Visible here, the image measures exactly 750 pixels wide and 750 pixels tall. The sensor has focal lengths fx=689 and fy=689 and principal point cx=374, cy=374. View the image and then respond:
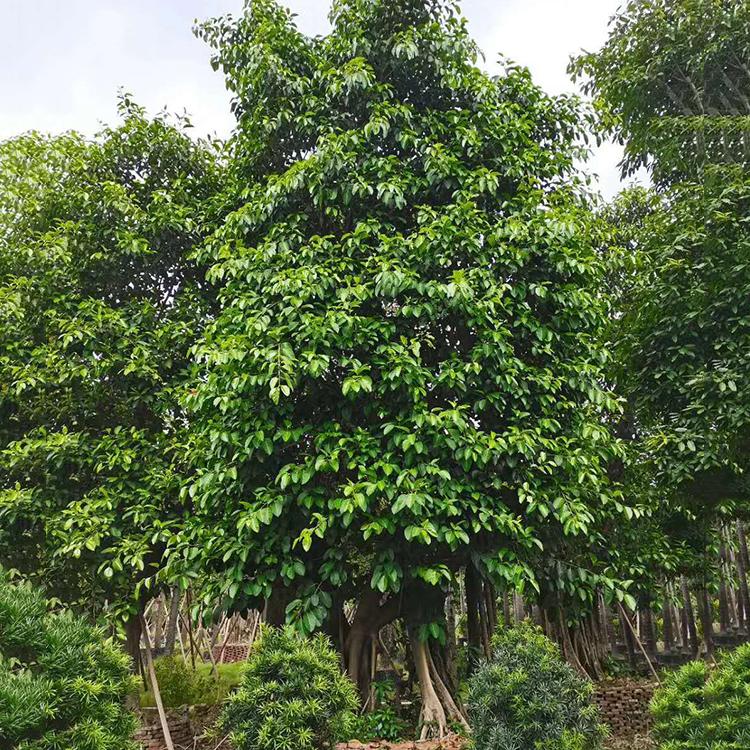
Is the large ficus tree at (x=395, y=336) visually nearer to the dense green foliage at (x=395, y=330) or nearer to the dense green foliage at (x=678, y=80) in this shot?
the dense green foliage at (x=395, y=330)

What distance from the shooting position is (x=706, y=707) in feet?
12.9

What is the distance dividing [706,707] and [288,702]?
8.15 ft

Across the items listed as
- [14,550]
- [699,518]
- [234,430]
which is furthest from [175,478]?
[699,518]

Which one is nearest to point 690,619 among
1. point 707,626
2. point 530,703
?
point 707,626

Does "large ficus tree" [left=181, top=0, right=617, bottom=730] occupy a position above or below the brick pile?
above

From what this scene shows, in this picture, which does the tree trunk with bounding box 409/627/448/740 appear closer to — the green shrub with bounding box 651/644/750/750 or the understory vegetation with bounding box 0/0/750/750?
the understory vegetation with bounding box 0/0/750/750

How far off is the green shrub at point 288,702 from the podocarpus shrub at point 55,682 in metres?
0.68

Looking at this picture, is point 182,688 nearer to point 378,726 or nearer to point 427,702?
point 378,726

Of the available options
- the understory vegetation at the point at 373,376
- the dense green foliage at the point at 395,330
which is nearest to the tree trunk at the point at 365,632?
the understory vegetation at the point at 373,376

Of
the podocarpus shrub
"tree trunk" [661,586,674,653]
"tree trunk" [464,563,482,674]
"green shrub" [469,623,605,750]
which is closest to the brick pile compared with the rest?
"tree trunk" [464,563,482,674]

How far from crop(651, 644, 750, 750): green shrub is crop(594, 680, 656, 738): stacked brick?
4.50m

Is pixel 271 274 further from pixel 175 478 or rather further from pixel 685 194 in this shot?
pixel 685 194

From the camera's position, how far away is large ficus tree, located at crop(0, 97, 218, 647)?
6.89 meters

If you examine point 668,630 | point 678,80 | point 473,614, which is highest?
point 678,80
